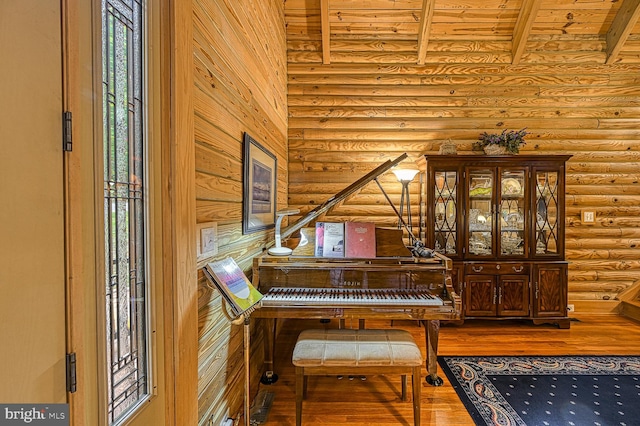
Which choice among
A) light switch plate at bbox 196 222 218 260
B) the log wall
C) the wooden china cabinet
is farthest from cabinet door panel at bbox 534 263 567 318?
light switch plate at bbox 196 222 218 260

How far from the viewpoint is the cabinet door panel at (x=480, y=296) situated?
3.20 meters

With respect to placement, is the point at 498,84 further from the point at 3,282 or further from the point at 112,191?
the point at 3,282

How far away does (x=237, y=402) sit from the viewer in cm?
178

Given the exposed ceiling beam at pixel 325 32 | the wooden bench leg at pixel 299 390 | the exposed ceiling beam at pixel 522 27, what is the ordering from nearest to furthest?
the wooden bench leg at pixel 299 390
the exposed ceiling beam at pixel 325 32
the exposed ceiling beam at pixel 522 27

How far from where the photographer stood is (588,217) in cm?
359

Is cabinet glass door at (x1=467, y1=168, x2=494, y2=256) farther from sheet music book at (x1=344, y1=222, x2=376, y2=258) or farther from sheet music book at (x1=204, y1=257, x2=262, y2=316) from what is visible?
sheet music book at (x1=204, y1=257, x2=262, y2=316)

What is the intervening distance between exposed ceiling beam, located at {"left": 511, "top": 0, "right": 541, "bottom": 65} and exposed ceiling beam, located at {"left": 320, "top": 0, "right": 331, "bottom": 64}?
2222 mm

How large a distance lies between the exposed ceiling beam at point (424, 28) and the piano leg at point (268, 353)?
11.3ft

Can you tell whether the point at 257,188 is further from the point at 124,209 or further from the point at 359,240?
the point at 124,209

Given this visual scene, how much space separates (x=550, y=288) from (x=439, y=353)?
161cm

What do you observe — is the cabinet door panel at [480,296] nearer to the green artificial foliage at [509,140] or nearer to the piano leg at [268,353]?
the green artificial foliage at [509,140]

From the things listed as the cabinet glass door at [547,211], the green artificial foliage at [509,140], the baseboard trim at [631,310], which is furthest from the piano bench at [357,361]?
the baseboard trim at [631,310]

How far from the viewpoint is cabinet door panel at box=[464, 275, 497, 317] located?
3201 mm

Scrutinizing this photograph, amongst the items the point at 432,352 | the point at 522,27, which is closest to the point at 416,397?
the point at 432,352
